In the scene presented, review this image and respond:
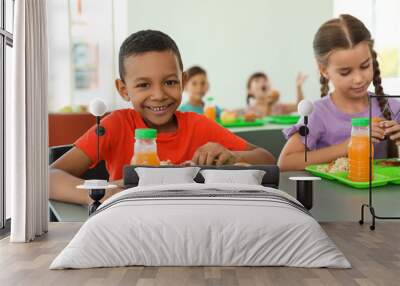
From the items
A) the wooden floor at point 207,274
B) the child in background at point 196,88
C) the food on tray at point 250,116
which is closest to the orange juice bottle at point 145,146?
the child in background at point 196,88

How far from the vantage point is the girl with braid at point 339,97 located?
18.1 ft

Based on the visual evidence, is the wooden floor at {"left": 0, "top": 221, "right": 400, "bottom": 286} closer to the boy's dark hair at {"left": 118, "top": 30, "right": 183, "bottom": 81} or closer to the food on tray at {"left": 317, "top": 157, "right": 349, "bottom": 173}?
the food on tray at {"left": 317, "top": 157, "right": 349, "bottom": 173}

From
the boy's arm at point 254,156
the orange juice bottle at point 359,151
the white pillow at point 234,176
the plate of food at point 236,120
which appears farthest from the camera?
the plate of food at point 236,120

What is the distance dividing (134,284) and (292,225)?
0.98 m

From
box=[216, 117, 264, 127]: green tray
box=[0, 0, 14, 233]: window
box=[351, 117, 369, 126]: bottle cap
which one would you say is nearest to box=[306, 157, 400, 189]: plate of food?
box=[351, 117, 369, 126]: bottle cap

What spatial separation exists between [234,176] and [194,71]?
1331mm

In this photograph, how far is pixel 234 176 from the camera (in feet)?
15.8

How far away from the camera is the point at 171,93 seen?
5430 millimetres

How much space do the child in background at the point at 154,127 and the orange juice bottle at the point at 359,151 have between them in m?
0.76

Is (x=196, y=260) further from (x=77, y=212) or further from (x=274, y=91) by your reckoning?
(x=274, y=91)

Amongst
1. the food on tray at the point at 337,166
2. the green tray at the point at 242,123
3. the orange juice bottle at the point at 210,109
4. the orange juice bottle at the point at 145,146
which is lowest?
the food on tray at the point at 337,166

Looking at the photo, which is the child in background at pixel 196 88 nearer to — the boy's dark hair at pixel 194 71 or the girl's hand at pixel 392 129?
the boy's dark hair at pixel 194 71

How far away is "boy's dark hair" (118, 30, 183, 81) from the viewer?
5.51 m

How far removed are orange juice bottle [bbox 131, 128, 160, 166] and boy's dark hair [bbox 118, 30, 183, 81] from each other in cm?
56
